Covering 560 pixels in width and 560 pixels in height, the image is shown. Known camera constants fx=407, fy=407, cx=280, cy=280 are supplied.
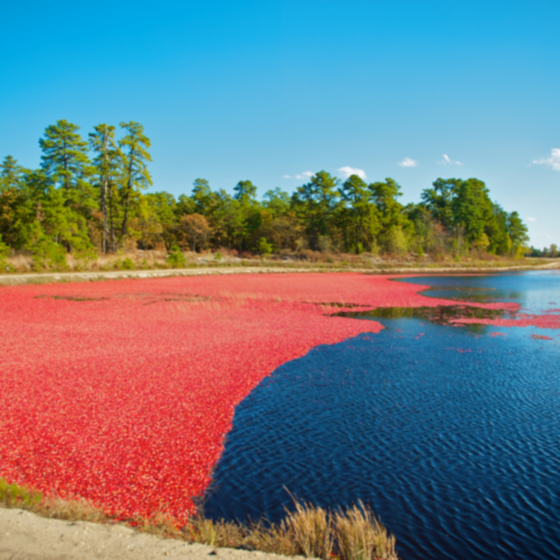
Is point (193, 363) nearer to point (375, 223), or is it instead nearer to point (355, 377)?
point (355, 377)

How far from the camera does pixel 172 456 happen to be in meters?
5.10

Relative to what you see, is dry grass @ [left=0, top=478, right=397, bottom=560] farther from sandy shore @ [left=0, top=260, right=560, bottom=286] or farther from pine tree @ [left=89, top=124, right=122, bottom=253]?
pine tree @ [left=89, top=124, right=122, bottom=253]

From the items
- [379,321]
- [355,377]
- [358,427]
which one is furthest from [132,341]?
[379,321]

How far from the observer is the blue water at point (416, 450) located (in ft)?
13.5

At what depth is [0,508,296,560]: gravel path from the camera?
9.66 ft

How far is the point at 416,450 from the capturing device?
5.52 m

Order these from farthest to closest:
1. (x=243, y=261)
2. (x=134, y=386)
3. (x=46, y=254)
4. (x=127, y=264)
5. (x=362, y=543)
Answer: (x=243, y=261) < (x=127, y=264) < (x=46, y=254) < (x=134, y=386) < (x=362, y=543)

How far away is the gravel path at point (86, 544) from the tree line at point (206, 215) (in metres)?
31.3

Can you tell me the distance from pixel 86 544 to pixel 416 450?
4128 mm

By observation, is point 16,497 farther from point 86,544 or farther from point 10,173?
point 10,173

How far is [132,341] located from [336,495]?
8.13 meters

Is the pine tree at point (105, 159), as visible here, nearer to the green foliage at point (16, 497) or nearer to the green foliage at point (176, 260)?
the green foliage at point (176, 260)

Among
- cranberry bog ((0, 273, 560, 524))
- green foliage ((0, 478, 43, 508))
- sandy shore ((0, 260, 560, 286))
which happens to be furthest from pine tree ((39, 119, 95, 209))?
green foliage ((0, 478, 43, 508))

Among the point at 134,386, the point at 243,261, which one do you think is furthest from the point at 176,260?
the point at 134,386
